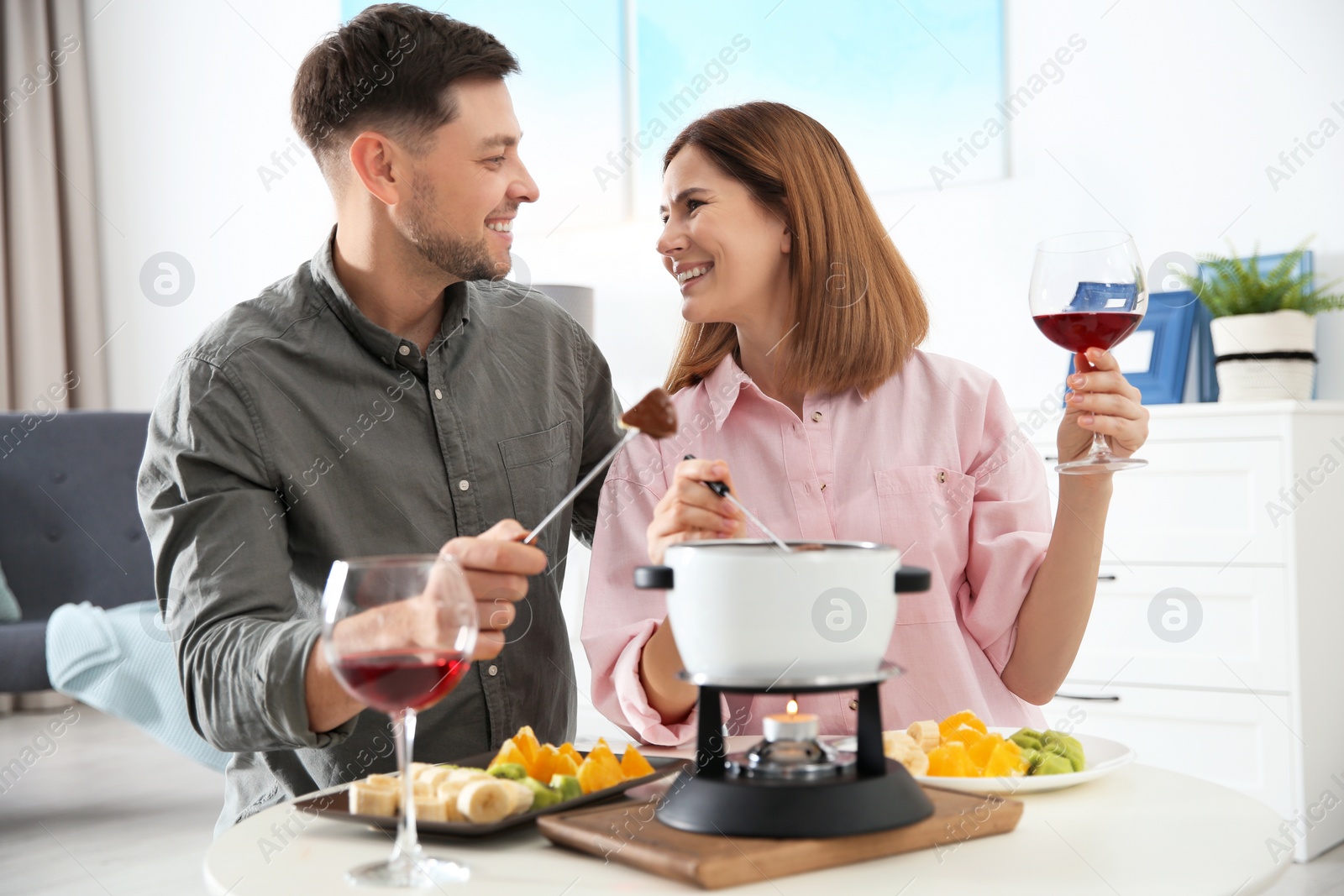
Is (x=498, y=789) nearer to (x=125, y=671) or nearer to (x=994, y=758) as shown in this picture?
(x=994, y=758)

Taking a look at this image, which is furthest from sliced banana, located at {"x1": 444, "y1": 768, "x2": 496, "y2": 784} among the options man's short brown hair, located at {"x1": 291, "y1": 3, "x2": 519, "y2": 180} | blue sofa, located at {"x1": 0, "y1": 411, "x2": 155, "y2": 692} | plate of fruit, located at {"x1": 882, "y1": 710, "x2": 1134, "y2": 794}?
blue sofa, located at {"x1": 0, "y1": 411, "x2": 155, "y2": 692}

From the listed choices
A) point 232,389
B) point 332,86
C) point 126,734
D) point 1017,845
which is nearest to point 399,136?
point 332,86

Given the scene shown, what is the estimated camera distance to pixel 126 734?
208 inches

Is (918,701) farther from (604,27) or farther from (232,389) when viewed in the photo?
(604,27)

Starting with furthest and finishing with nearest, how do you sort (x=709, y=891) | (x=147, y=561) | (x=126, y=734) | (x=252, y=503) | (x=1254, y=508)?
(x=126, y=734), (x=147, y=561), (x=1254, y=508), (x=252, y=503), (x=709, y=891)

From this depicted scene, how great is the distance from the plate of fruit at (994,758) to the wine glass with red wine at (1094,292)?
0.41 metres

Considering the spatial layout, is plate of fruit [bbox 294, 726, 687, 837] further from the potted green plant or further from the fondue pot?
the potted green plant

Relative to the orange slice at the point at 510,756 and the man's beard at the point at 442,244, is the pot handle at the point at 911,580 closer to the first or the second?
the orange slice at the point at 510,756

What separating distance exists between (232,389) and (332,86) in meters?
0.55

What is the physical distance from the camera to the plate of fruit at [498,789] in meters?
1.03

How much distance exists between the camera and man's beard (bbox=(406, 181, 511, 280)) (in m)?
1.81

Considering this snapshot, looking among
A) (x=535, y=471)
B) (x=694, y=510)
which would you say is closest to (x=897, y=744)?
(x=694, y=510)

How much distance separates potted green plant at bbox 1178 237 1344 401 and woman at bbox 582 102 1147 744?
1941 mm

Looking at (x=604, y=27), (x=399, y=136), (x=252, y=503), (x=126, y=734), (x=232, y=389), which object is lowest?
(x=126, y=734)
